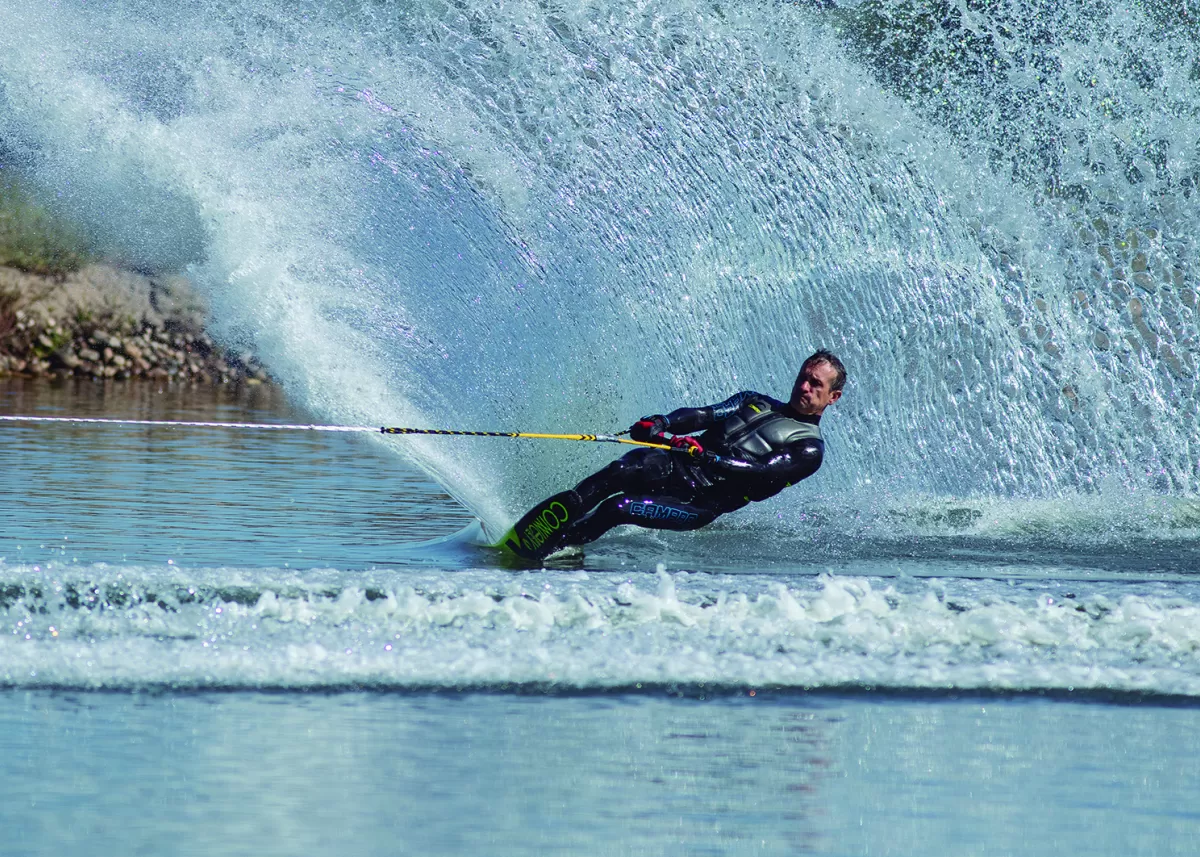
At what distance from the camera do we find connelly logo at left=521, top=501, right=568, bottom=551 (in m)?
8.07

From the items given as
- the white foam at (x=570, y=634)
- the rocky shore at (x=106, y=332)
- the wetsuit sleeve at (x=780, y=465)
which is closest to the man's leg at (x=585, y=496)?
the wetsuit sleeve at (x=780, y=465)

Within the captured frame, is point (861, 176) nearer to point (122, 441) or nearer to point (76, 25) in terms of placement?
point (76, 25)

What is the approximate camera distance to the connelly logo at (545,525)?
8.07 meters

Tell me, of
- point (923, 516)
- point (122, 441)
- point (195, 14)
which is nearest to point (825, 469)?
point (923, 516)

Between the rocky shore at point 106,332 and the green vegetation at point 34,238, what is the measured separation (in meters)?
0.18

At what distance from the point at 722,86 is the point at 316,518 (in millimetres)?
3420

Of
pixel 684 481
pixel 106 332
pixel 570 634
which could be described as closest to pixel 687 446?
pixel 684 481

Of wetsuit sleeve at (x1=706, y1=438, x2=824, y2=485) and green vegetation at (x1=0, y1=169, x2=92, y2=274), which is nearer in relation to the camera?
wetsuit sleeve at (x1=706, y1=438, x2=824, y2=485)

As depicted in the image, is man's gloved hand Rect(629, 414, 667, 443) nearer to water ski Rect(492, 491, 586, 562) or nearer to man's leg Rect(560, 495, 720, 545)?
man's leg Rect(560, 495, 720, 545)

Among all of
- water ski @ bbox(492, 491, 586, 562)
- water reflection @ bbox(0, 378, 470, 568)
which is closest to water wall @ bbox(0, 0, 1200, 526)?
water reflection @ bbox(0, 378, 470, 568)

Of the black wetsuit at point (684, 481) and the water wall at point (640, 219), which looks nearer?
the black wetsuit at point (684, 481)

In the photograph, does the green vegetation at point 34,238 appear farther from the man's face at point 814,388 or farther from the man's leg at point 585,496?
the man's face at point 814,388

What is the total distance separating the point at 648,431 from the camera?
25.7 feet

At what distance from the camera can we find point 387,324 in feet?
32.2
